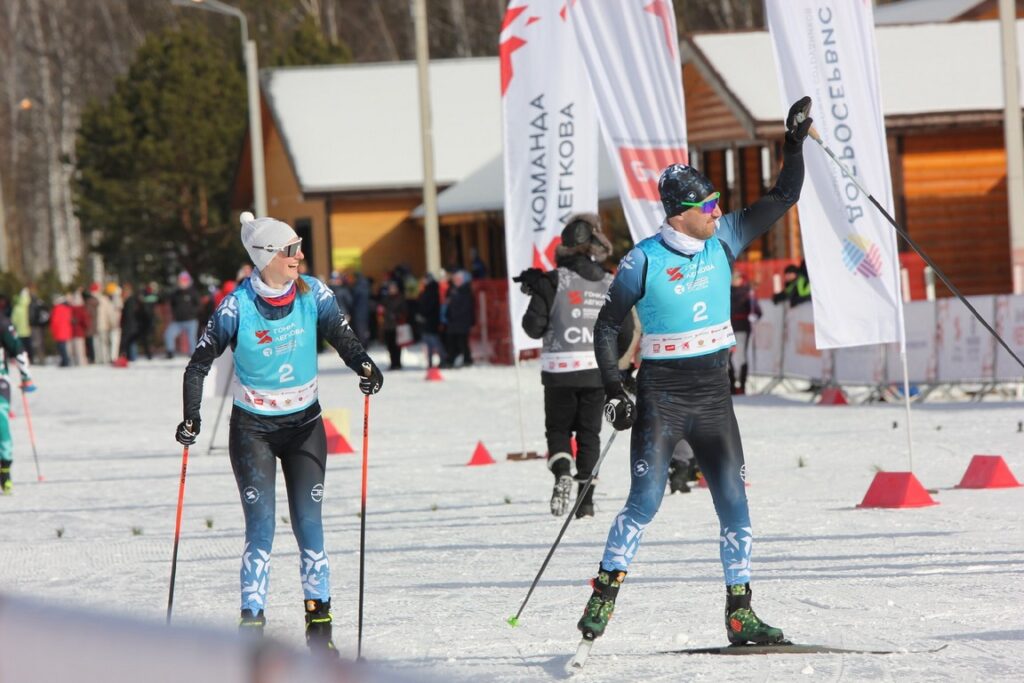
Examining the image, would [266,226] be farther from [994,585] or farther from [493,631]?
[994,585]

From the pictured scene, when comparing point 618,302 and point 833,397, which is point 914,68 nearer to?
point 833,397

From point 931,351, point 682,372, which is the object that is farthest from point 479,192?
point 682,372

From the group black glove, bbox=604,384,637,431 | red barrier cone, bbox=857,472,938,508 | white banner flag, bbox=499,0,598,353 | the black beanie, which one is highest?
white banner flag, bbox=499,0,598,353

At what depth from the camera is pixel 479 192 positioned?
130 feet

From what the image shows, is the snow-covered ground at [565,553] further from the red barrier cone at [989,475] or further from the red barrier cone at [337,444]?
the red barrier cone at [337,444]

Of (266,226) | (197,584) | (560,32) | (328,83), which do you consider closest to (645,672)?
(266,226)

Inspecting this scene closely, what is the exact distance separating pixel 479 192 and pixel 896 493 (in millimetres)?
29278

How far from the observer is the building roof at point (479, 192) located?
3753 cm

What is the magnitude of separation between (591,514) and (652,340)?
4.45 m

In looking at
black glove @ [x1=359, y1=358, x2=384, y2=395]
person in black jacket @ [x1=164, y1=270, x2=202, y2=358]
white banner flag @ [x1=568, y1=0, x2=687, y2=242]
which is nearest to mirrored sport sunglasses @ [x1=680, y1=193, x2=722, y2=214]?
black glove @ [x1=359, y1=358, x2=384, y2=395]

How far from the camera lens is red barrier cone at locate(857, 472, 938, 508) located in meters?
10.7

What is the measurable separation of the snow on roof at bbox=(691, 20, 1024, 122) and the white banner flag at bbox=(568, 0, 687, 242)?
1317cm

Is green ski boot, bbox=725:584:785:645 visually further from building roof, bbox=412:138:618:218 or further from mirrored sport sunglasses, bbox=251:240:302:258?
building roof, bbox=412:138:618:218

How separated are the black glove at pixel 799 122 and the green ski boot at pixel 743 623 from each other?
169 centimetres
